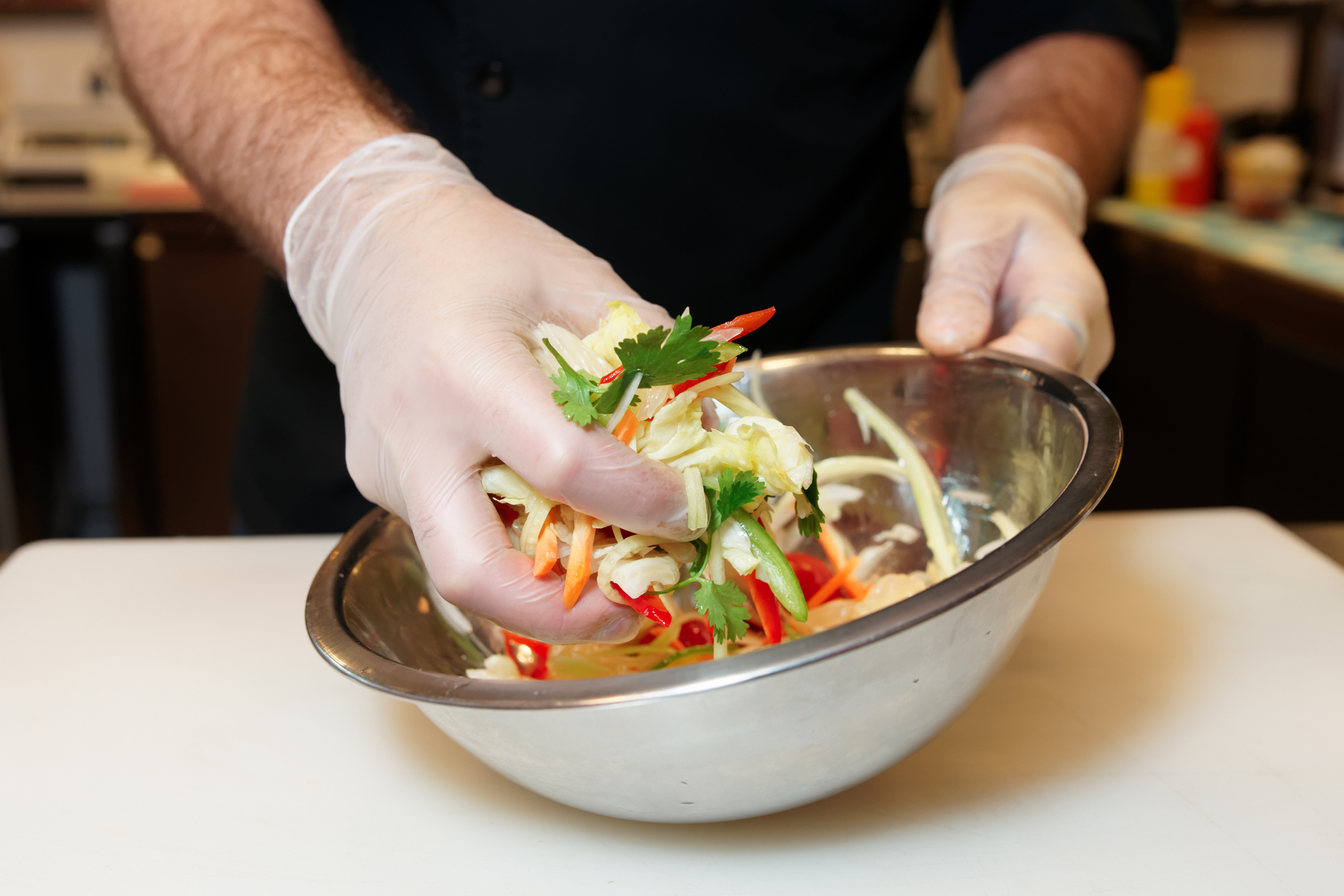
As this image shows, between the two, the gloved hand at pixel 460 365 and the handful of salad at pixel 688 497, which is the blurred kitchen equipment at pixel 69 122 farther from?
the handful of salad at pixel 688 497

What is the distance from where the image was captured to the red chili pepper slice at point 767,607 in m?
0.79

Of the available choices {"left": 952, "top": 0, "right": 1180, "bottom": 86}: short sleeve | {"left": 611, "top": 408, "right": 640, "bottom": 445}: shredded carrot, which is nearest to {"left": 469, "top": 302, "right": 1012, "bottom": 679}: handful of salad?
{"left": 611, "top": 408, "right": 640, "bottom": 445}: shredded carrot

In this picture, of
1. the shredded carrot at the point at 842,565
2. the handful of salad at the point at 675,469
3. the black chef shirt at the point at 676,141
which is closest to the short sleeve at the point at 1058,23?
the black chef shirt at the point at 676,141

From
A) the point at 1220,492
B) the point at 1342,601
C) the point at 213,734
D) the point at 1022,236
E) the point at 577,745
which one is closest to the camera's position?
the point at 577,745

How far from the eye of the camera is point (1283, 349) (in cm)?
235

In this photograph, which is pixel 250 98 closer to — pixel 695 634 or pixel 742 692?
pixel 695 634

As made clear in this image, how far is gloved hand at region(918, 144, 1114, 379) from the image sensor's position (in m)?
1.03

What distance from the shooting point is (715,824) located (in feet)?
2.54

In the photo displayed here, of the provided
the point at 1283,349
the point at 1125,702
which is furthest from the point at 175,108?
the point at 1283,349

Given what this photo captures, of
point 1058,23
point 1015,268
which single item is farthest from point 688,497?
point 1058,23

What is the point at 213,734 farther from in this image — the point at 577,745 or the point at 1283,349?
the point at 1283,349

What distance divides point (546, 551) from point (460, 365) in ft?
0.46

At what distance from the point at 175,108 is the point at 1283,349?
225 centimetres

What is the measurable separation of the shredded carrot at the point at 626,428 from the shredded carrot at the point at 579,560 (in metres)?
0.06
